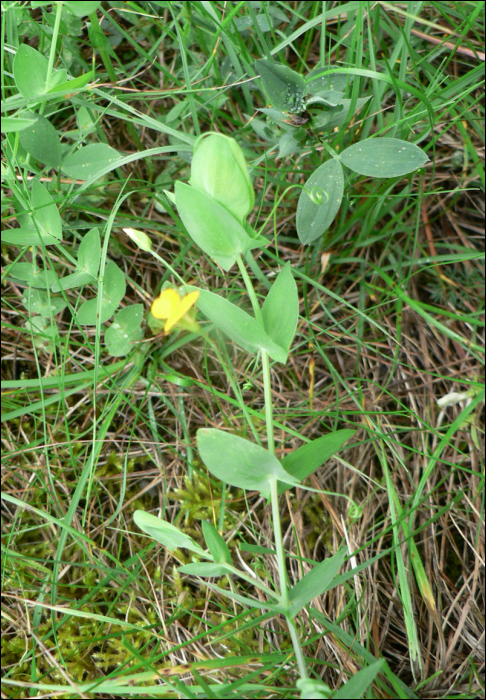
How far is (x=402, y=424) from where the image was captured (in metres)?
1.48

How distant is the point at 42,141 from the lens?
1.20 metres

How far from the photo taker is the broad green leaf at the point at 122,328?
4.39ft

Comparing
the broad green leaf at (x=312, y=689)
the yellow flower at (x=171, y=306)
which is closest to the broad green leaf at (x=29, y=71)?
the yellow flower at (x=171, y=306)

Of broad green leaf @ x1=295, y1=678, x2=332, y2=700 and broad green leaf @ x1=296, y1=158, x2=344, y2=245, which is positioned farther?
broad green leaf @ x1=296, y1=158, x2=344, y2=245

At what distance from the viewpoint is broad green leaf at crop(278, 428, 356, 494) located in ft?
3.10

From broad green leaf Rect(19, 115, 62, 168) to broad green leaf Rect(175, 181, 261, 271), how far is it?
52 centimetres

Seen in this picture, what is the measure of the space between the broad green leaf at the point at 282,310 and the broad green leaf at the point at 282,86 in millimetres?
387

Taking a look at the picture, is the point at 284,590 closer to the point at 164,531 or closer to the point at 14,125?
the point at 164,531

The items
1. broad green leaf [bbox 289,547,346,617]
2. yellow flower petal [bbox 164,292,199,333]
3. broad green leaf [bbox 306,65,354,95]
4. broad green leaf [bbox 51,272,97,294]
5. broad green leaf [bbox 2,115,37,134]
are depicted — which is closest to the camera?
yellow flower petal [bbox 164,292,199,333]

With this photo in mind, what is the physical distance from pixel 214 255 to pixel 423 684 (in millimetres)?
1215

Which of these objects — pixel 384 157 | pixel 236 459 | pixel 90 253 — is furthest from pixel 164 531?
pixel 384 157

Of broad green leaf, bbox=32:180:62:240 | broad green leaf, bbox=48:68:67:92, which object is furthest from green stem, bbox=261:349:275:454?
broad green leaf, bbox=48:68:67:92

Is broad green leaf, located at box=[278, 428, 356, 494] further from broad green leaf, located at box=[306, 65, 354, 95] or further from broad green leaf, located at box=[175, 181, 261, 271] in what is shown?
broad green leaf, located at box=[306, 65, 354, 95]

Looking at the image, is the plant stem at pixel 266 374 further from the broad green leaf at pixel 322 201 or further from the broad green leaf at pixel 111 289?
the broad green leaf at pixel 111 289
